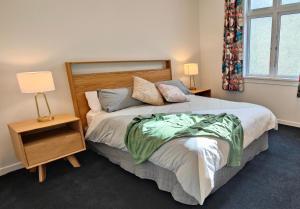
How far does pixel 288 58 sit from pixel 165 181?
2.91 m

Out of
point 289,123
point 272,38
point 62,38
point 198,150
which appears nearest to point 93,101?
point 62,38

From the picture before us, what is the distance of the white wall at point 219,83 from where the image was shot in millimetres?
3279

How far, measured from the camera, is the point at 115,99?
271 centimetres

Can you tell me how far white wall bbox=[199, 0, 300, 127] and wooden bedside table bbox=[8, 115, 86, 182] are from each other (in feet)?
9.70

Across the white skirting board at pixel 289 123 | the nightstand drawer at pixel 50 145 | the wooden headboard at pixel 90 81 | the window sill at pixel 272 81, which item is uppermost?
the wooden headboard at pixel 90 81

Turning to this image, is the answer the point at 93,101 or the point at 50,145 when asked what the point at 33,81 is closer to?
the point at 50,145

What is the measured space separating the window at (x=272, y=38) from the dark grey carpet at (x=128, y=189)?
59.0 inches

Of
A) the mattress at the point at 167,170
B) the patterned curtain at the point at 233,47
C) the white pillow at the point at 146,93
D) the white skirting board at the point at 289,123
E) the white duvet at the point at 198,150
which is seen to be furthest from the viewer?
the patterned curtain at the point at 233,47

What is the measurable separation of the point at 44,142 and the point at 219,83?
10.9ft

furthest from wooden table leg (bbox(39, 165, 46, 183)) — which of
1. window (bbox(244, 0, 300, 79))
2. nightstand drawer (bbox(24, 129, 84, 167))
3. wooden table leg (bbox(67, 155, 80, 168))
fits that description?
window (bbox(244, 0, 300, 79))

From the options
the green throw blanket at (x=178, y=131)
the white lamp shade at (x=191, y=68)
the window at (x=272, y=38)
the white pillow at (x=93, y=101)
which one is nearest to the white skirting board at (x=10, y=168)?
the white pillow at (x=93, y=101)

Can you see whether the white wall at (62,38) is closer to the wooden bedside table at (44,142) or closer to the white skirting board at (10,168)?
the white skirting board at (10,168)

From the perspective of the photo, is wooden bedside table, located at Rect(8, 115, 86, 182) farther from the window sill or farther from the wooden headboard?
the window sill

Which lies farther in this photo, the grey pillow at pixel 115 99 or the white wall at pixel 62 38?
the grey pillow at pixel 115 99
